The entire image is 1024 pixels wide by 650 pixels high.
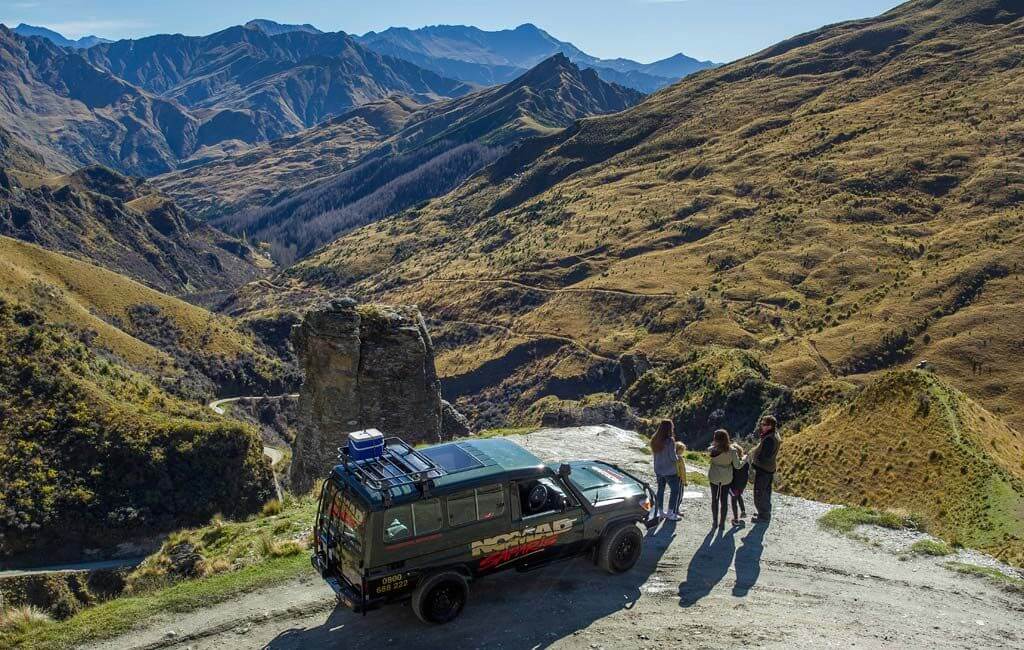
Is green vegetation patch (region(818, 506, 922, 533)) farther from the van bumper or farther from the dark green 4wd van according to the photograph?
the van bumper

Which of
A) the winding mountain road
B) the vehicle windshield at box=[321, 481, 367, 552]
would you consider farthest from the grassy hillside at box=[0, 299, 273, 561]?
the vehicle windshield at box=[321, 481, 367, 552]

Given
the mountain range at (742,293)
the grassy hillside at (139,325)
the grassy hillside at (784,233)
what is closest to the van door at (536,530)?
the mountain range at (742,293)

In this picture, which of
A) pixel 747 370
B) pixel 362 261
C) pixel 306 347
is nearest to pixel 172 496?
pixel 306 347

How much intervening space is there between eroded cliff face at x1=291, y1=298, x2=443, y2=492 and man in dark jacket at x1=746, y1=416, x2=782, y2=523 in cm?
1640

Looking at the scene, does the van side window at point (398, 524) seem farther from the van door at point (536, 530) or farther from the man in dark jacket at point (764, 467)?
the man in dark jacket at point (764, 467)

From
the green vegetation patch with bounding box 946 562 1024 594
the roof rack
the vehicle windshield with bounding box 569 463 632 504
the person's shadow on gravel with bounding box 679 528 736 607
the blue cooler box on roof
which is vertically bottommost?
the green vegetation patch with bounding box 946 562 1024 594

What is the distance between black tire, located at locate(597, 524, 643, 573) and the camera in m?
14.4

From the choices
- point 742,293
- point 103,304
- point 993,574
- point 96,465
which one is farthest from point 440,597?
point 103,304

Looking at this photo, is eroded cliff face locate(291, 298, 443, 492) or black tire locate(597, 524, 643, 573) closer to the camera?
black tire locate(597, 524, 643, 573)

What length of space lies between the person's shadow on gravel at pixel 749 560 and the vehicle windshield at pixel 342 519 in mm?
7269

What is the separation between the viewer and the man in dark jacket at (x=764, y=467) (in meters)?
17.8

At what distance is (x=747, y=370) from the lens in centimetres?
6012

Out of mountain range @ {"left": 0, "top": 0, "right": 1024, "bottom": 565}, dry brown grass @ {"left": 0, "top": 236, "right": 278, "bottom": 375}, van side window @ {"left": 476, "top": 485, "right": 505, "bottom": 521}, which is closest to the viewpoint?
van side window @ {"left": 476, "top": 485, "right": 505, "bottom": 521}

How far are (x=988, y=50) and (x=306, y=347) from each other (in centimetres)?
16078
